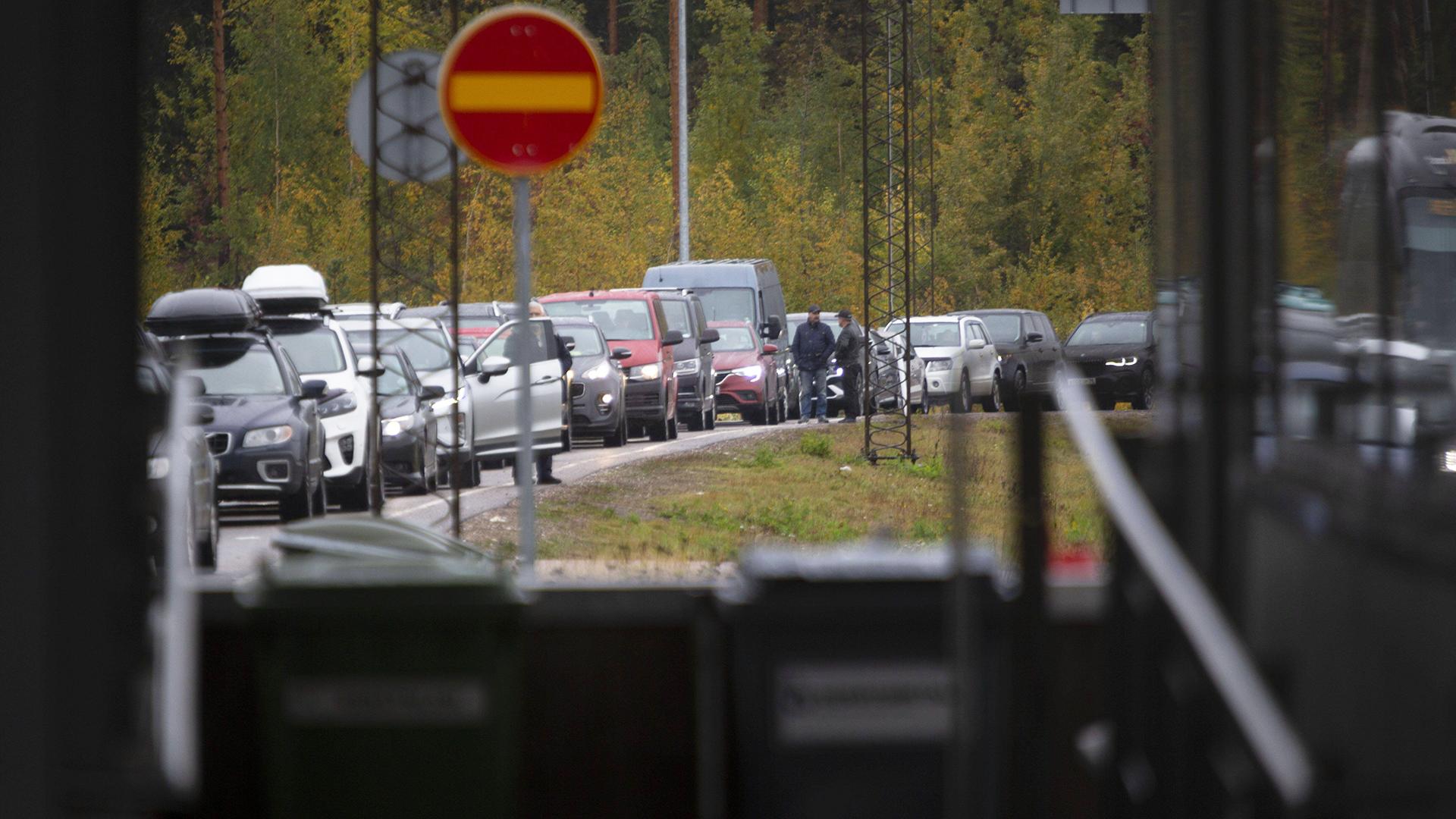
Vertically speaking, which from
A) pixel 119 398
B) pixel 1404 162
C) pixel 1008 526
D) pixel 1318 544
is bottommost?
pixel 1008 526

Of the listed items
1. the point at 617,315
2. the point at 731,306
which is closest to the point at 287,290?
the point at 617,315

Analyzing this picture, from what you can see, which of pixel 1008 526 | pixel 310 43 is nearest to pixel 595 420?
pixel 1008 526

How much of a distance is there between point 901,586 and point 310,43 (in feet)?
139

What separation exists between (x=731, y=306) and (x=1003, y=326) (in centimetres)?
807

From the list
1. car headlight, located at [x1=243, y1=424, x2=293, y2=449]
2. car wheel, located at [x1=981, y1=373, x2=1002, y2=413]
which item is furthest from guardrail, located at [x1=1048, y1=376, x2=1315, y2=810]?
car wheel, located at [x1=981, y1=373, x2=1002, y2=413]

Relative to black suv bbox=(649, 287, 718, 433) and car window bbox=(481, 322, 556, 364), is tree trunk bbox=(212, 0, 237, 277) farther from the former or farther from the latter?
car window bbox=(481, 322, 556, 364)

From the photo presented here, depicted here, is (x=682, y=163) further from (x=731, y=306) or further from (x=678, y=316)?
(x=678, y=316)

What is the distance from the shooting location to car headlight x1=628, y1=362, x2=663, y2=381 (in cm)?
2817

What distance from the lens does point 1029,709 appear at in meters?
4.32

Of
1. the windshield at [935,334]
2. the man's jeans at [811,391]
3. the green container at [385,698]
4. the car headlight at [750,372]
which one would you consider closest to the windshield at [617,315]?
the man's jeans at [811,391]

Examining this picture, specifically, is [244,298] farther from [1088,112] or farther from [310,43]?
[1088,112]

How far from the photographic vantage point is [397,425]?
62.5ft

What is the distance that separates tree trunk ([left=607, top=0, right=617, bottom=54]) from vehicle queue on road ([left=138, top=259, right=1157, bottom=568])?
32.1m

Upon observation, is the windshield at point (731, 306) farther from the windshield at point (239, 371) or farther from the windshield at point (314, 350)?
the windshield at point (239, 371)
